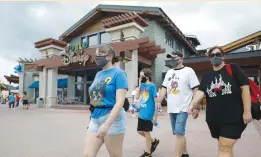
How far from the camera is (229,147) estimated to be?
282 centimetres

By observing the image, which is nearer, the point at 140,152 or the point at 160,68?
the point at 140,152

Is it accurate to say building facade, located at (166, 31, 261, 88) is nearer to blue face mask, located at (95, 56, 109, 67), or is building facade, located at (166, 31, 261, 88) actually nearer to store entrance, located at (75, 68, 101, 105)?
store entrance, located at (75, 68, 101, 105)

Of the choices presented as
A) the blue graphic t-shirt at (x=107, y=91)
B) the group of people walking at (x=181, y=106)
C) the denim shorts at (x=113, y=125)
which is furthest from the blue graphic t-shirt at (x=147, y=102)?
the blue graphic t-shirt at (x=107, y=91)

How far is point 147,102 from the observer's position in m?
4.50

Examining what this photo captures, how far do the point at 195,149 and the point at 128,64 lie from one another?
36.9 ft

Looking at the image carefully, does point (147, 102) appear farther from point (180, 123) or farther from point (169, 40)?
point (169, 40)

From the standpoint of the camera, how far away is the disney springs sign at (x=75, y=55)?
17903 mm

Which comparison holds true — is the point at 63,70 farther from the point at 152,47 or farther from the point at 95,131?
the point at 95,131

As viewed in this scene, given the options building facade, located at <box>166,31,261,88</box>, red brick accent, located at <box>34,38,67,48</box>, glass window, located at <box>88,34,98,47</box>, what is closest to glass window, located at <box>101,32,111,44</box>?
glass window, located at <box>88,34,98,47</box>

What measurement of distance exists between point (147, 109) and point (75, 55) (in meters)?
15.1

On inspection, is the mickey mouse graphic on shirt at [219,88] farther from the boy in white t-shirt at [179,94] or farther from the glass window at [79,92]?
the glass window at [79,92]

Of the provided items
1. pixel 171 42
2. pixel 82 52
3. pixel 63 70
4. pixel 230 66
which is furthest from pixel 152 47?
pixel 230 66

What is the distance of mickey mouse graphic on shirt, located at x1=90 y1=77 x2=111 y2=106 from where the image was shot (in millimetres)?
2654

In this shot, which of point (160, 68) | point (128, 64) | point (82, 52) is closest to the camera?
point (128, 64)
